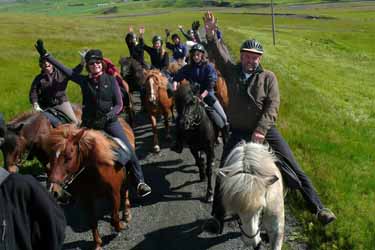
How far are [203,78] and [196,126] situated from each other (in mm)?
2200

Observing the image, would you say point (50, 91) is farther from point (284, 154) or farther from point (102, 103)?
point (284, 154)

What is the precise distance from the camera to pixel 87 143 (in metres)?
7.54

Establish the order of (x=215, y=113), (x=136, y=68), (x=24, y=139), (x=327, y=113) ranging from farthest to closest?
(x=327, y=113)
(x=136, y=68)
(x=215, y=113)
(x=24, y=139)

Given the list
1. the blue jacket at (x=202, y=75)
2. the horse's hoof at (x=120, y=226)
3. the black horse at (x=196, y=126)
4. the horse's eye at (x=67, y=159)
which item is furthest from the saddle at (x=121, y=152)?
the blue jacket at (x=202, y=75)

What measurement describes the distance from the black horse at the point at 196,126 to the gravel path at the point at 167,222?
650 millimetres

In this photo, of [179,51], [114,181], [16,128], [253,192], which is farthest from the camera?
[179,51]

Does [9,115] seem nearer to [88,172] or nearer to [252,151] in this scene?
[88,172]

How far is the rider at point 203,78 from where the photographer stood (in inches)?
439

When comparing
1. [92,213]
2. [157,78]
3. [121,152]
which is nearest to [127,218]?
[92,213]

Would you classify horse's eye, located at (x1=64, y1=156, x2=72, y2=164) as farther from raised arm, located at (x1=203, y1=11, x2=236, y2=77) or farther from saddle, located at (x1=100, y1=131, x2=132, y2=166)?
raised arm, located at (x1=203, y1=11, x2=236, y2=77)

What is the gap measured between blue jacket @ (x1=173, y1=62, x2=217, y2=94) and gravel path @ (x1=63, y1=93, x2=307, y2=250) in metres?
2.49

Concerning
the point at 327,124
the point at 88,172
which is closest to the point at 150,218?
the point at 88,172

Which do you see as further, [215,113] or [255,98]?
[215,113]

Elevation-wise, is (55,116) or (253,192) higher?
(55,116)
